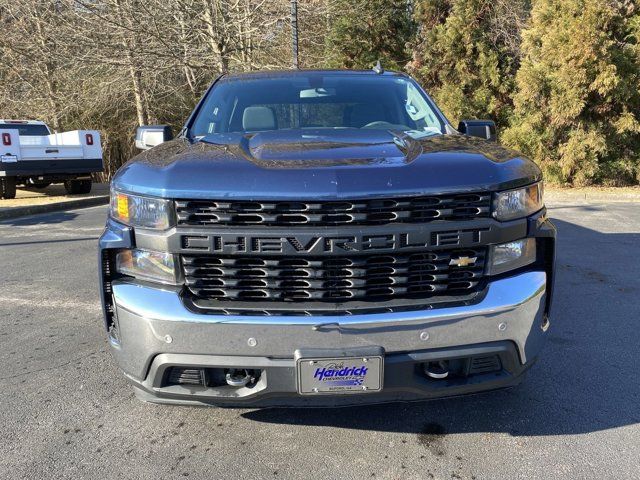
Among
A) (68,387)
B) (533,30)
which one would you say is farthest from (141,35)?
(68,387)

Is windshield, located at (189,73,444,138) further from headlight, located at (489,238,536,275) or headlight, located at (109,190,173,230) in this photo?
headlight, located at (489,238,536,275)

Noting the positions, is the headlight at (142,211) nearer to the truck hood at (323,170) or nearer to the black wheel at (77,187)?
the truck hood at (323,170)

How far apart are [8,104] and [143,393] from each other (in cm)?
2203

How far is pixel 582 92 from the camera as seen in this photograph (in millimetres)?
11875

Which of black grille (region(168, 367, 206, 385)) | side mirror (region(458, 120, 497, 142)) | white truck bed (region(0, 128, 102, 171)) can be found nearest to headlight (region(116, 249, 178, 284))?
black grille (region(168, 367, 206, 385))

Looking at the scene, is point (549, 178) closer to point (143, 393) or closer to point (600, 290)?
point (600, 290)

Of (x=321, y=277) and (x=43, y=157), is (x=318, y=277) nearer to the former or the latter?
(x=321, y=277)

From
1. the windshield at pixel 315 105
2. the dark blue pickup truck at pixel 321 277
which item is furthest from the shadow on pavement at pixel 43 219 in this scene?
the dark blue pickup truck at pixel 321 277

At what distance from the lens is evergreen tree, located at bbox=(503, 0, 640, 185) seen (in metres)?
11.5

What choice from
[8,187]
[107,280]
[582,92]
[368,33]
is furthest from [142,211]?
[368,33]

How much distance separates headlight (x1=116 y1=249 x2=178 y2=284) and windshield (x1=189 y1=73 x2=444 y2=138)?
1224 mm

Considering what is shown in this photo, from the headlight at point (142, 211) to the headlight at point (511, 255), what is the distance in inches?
57.3

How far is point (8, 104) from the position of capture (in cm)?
1994

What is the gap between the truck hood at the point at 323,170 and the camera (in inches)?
82.1
